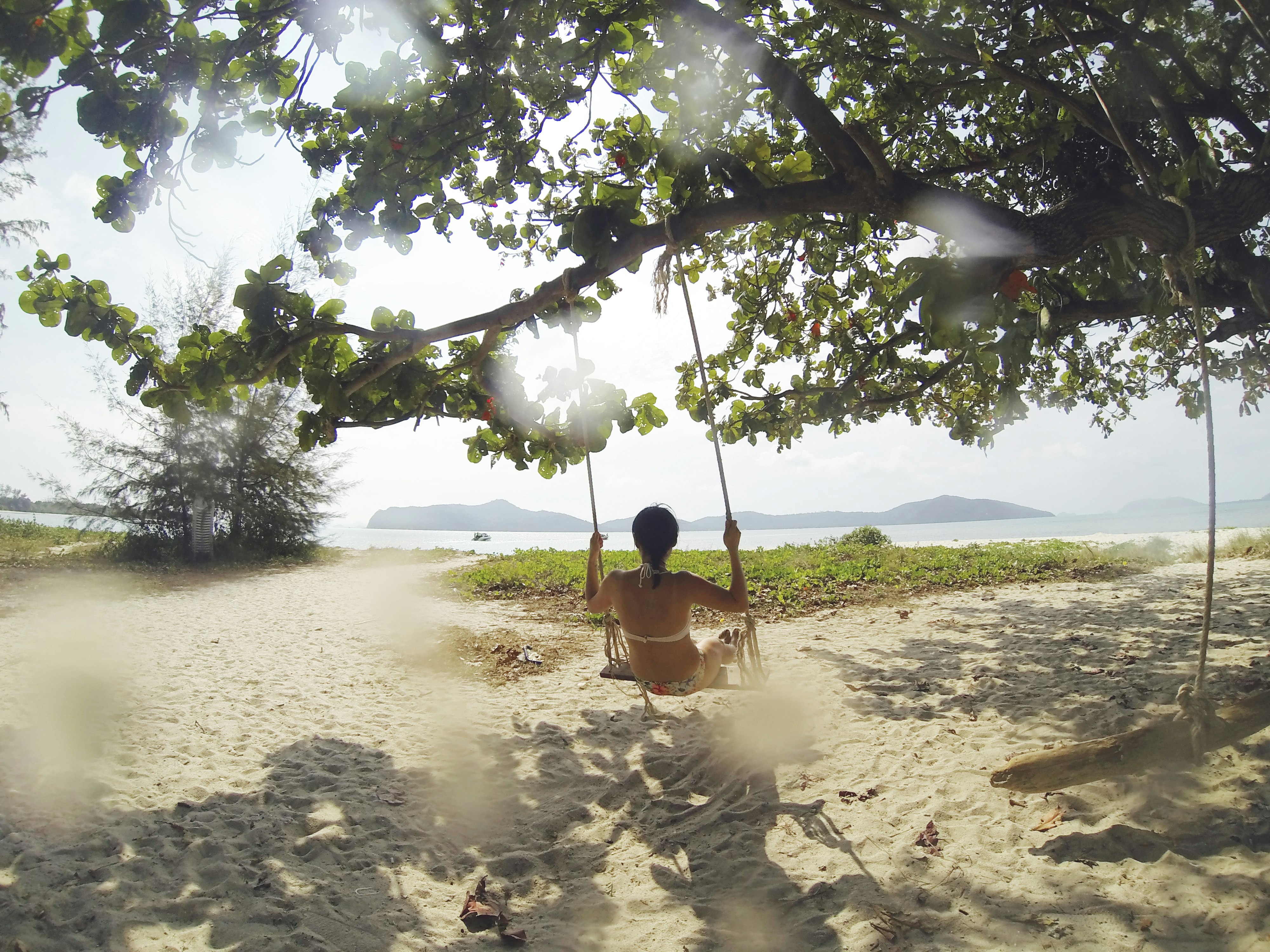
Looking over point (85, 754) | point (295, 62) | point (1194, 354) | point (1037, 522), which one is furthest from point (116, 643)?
point (1037, 522)

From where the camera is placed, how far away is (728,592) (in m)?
3.79

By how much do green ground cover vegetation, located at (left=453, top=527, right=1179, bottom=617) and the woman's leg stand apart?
4023 mm

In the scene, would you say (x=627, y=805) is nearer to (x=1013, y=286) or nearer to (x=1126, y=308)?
(x=1013, y=286)

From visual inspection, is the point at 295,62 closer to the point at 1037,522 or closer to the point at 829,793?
the point at 829,793

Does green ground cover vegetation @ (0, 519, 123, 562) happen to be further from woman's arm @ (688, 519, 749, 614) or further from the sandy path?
woman's arm @ (688, 519, 749, 614)

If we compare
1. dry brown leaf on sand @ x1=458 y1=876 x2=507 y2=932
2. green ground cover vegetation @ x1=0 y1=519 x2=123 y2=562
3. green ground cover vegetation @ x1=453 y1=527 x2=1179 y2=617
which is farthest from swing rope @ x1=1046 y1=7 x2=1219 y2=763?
green ground cover vegetation @ x1=0 y1=519 x2=123 y2=562

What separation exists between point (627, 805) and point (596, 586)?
128cm

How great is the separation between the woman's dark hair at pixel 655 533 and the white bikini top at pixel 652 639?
0.08 feet

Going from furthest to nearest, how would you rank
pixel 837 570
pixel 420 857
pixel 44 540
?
1. pixel 44 540
2. pixel 837 570
3. pixel 420 857

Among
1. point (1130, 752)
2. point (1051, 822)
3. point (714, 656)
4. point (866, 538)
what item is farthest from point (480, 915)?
point (866, 538)

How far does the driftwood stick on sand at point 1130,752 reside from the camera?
2.58 metres

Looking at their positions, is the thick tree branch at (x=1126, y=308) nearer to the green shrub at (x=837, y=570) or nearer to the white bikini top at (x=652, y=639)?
the white bikini top at (x=652, y=639)

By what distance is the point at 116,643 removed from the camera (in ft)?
24.7

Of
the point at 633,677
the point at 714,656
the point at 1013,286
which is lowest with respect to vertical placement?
the point at 633,677
